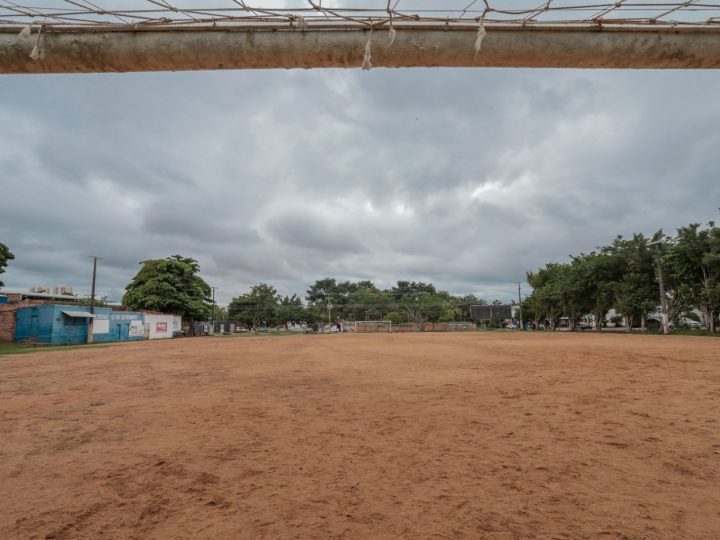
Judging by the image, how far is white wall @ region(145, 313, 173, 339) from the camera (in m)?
41.9

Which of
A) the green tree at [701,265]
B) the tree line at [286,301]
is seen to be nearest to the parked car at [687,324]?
the green tree at [701,265]

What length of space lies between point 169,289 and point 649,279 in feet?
173

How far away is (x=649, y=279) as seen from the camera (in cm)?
3734

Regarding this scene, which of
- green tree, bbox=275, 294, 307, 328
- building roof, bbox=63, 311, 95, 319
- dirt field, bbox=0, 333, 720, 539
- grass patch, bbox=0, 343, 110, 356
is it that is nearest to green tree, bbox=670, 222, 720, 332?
dirt field, bbox=0, 333, 720, 539

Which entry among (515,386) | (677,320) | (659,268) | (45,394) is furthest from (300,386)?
(677,320)

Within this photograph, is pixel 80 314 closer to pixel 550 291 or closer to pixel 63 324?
pixel 63 324

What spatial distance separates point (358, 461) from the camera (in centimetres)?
422

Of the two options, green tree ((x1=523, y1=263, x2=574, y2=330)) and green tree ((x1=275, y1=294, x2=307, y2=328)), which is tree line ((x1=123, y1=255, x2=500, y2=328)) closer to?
green tree ((x1=275, y1=294, x2=307, y2=328))

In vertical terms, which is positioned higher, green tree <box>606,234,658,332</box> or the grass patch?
green tree <box>606,234,658,332</box>

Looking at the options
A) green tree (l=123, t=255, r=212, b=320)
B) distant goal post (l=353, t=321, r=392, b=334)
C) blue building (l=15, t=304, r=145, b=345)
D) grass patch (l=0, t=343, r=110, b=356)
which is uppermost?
green tree (l=123, t=255, r=212, b=320)

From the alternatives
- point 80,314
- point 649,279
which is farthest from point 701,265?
point 80,314

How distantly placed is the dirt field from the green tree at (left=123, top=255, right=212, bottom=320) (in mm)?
41005

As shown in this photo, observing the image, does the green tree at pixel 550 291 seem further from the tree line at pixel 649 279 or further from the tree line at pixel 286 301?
the tree line at pixel 286 301

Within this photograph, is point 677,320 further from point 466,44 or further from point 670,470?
point 466,44
